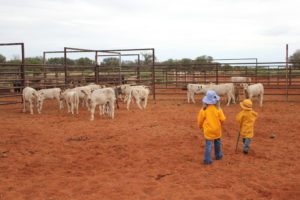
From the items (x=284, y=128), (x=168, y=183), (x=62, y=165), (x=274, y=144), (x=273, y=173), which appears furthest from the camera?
(x=284, y=128)

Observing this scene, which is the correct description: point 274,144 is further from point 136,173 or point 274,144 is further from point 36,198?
point 36,198

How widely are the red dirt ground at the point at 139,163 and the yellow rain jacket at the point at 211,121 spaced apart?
1.91 ft

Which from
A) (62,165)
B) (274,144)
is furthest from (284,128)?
(62,165)

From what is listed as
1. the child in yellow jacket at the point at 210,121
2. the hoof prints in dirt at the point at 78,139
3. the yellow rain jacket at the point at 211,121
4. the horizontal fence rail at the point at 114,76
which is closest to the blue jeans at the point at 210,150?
the child in yellow jacket at the point at 210,121

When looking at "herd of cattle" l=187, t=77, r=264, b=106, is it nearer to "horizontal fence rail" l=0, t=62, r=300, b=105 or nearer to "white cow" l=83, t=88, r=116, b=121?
"horizontal fence rail" l=0, t=62, r=300, b=105

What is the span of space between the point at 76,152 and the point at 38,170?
1199 millimetres

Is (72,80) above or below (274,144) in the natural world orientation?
above

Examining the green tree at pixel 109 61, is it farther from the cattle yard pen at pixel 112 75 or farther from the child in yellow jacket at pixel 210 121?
the child in yellow jacket at pixel 210 121

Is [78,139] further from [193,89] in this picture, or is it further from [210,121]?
[193,89]

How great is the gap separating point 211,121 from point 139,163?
5.42 ft

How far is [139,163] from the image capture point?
5.53 metres

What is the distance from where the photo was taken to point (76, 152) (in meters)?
6.31

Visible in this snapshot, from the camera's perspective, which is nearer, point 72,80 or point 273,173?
point 273,173

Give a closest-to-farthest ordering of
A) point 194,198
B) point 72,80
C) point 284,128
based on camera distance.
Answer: point 194,198
point 284,128
point 72,80
